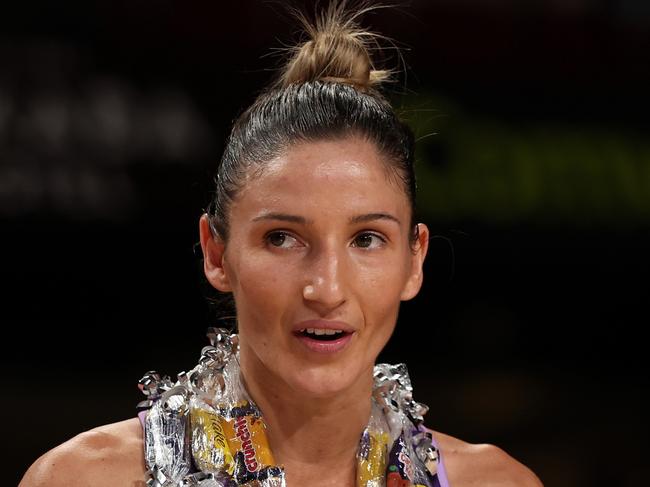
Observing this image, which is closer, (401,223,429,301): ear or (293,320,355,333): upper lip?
(293,320,355,333): upper lip

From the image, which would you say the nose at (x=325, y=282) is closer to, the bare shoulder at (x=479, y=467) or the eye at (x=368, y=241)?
the eye at (x=368, y=241)

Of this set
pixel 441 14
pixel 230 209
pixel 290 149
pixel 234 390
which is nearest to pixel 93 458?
pixel 234 390

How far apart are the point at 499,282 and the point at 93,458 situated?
87.6 inches

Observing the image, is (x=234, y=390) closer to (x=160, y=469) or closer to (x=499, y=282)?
(x=160, y=469)

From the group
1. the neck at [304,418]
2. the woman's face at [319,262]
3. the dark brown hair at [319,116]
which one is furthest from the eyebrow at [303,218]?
the neck at [304,418]

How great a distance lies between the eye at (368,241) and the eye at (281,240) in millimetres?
109

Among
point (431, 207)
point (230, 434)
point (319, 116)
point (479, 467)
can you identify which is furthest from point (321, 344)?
point (431, 207)

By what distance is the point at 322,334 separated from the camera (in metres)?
2.01

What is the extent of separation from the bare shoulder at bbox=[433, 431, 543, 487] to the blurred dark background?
3.95 feet

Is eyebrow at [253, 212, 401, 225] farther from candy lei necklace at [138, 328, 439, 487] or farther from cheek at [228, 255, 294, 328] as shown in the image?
candy lei necklace at [138, 328, 439, 487]

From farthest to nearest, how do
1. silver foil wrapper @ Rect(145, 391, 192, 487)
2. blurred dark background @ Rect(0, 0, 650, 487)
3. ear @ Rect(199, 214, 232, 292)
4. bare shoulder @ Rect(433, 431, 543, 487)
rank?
1. blurred dark background @ Rect(0, 0, 650, 487)
2. bare shoulder @ Rect(433, 431, 543, 487)
3. ear @ Rect(199, 214, 232, 292)
4. silver foil wrapper @ Rect(145, 391, 192, 487)

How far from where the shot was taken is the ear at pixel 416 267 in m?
2.19

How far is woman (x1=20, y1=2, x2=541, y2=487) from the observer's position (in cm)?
200

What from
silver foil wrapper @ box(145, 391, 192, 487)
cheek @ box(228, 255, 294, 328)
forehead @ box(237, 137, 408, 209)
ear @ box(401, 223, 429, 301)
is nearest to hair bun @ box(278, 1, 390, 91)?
forehead @ box(237, 137, 408, 209)
